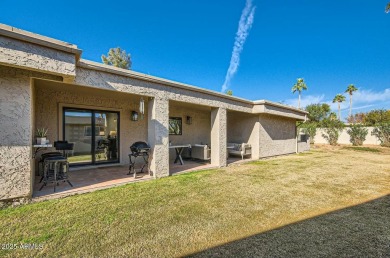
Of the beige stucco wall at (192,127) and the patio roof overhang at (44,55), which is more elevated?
the patio roof overhang at (44,55)

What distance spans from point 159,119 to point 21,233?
455cm

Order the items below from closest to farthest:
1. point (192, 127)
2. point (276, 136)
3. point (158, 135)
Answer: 1. point (158, 135)
2. point (192, 127)
3. point (276, 136)

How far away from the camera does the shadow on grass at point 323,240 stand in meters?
2.73

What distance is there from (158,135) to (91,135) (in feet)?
11.9

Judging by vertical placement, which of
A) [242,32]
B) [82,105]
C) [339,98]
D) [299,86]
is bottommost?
[82,105]

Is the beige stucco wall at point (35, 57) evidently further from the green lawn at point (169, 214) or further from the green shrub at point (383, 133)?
the green shrub at point (383, 133)

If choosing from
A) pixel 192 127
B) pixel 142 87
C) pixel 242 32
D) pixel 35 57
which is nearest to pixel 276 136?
pixel 192 127

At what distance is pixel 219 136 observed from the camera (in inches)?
355

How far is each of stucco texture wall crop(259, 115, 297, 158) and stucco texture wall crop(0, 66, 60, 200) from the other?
11.0m

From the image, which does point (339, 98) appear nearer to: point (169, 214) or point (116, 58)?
point (116, 58)

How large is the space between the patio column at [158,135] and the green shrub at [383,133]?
25339 millimetres

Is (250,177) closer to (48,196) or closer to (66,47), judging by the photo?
(48,196)

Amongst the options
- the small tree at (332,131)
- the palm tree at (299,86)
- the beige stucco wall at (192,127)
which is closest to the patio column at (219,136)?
the beige stucco wall at (192,127)

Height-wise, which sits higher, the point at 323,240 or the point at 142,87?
the point at 142,87
